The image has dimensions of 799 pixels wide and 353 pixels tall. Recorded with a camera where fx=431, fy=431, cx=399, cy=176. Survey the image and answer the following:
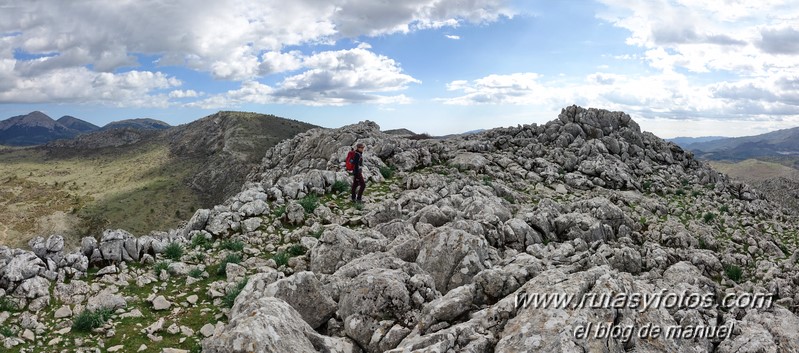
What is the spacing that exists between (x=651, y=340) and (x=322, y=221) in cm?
1398

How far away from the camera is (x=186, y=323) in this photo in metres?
10.8

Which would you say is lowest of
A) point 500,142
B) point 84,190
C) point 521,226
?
point 84,190

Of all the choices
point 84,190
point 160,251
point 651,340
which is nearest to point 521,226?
point 651,340

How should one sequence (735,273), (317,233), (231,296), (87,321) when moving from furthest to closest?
(317,233) → (735,273) → (231,296) → (87,321)

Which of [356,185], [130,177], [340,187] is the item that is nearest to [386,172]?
[340,187]

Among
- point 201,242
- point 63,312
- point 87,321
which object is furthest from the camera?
point 201,242

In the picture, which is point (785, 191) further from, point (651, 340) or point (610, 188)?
point (651, 340)

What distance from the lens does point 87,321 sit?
10234mm

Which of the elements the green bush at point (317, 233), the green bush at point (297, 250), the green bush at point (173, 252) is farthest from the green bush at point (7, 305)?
the green bush at point (317, 233)

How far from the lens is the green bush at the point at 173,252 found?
48.5ft

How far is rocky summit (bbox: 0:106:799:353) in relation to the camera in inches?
291

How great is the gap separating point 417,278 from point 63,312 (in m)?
9.15

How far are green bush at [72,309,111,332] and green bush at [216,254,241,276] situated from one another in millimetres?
3782

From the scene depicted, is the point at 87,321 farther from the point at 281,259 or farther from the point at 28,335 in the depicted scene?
the point at 281,259
